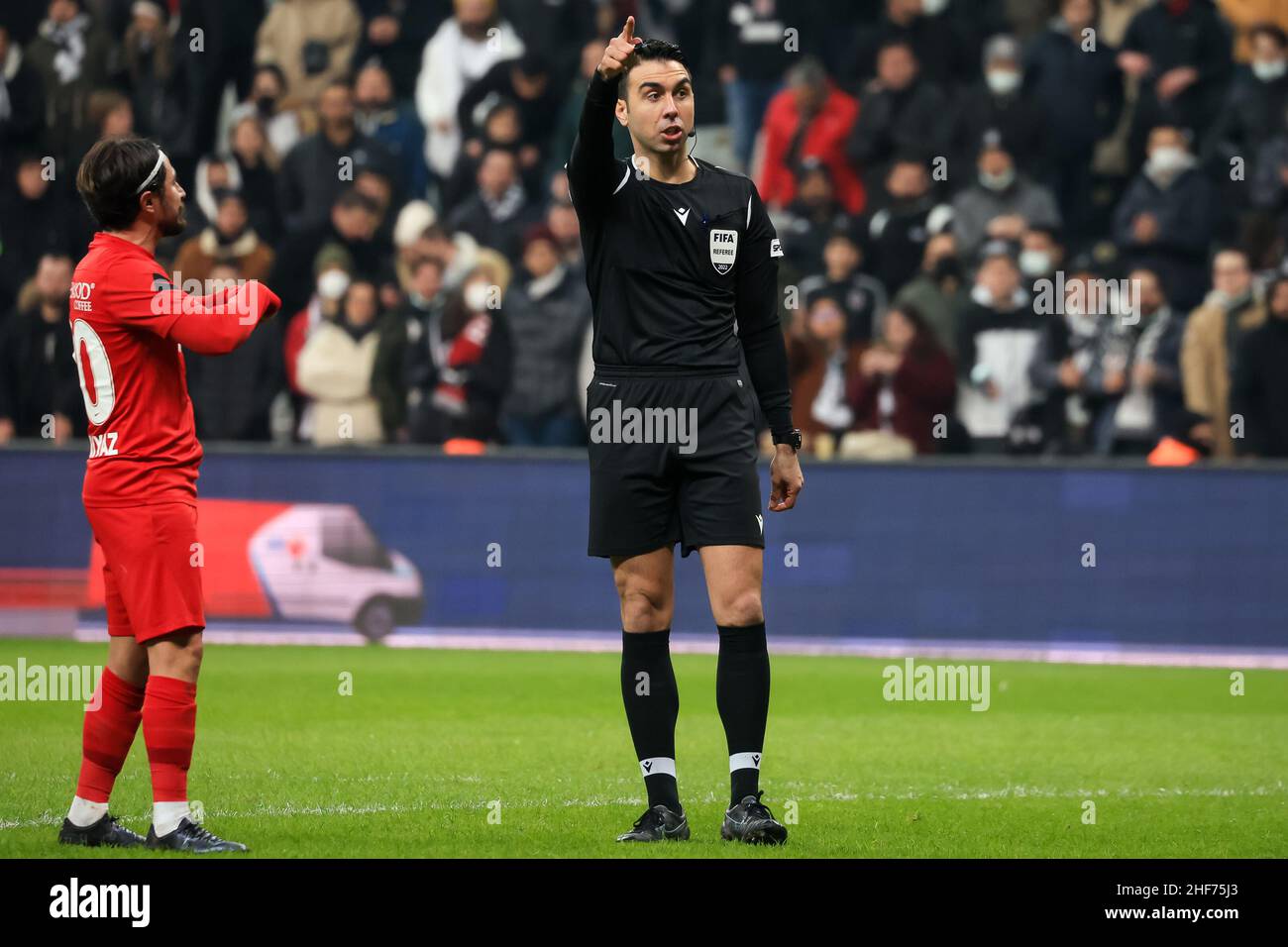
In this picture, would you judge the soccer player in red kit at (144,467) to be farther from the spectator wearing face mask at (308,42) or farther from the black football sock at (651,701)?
the spectator wearing face mask at (308,42)

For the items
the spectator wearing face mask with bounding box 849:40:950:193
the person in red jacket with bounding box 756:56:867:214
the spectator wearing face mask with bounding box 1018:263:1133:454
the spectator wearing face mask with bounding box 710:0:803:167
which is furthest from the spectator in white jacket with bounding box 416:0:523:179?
the spectator wearing face mask with bounding box 1018:263:1133:454

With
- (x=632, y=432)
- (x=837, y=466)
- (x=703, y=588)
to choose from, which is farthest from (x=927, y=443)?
(x=632, y=432)

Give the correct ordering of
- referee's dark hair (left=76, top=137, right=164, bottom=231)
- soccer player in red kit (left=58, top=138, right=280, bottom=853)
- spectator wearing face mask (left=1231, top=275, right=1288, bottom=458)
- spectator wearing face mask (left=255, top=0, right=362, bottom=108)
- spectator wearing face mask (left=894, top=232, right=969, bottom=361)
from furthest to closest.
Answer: spectator wearing face mask (left=255, top=0, right=362, bottom=108) < spectator wearing face mask (left=894, top=232, right=969, bottom=361) < spectator wearing face mask (left=1231, top=275, right=1288, bottom=458) < referee's dark hair (left=76, top=137, right=164, bottom=231) < soccer player in red kit (left=58, top=138, right=280, bottom=853)

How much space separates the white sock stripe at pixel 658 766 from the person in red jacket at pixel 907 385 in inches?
322

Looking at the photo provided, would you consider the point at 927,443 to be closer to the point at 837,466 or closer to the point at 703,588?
the point at 837,466

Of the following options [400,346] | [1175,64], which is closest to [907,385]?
[400,346]

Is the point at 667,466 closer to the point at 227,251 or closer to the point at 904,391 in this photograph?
the point at 904,391

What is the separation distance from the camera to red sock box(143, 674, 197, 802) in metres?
6.20

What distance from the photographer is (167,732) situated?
619cm

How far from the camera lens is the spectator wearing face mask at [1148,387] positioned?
14.6 m

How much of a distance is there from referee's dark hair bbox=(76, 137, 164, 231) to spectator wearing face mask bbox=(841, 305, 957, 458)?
885cm

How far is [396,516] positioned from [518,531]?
2.80ft

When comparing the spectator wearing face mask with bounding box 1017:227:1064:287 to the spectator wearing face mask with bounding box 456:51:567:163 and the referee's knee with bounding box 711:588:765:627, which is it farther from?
the referee's knee with bounding box 711:588:765:627

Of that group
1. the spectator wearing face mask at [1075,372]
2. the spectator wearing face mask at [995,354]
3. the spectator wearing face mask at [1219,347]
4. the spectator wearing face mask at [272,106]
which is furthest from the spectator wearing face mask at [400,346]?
the spectator wearing face mask at [1219,347]
